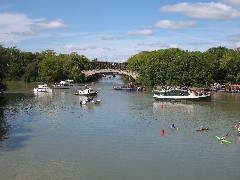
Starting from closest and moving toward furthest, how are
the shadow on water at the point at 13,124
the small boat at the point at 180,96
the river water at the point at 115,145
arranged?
1. the river water at the point at 115,145
2. the shadow on water at the point at 13,124
3. the small boat at the point at 180,96

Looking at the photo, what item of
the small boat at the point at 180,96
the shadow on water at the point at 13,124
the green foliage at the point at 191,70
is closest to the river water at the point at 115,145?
the shadow on water at the point at 13,124

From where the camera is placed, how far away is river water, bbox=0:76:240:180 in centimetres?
2709

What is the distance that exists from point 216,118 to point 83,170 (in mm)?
26806

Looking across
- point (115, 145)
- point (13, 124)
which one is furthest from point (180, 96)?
point (115, 145)

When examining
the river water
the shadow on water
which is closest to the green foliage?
the river water

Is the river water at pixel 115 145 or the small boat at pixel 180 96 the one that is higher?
the small boat at pixel 180 96

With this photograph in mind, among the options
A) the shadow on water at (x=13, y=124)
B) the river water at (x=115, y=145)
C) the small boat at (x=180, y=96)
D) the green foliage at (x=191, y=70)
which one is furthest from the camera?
the green foliage at (x=191, y=70)

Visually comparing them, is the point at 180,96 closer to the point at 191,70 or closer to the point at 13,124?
the point at 191,70

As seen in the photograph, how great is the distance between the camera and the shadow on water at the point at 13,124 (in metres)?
34.0

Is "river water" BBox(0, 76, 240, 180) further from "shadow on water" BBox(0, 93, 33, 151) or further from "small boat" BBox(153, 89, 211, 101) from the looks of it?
"small boat" BBox(153, 89, 211, 101)

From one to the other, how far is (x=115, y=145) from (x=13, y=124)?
14596 millimetres

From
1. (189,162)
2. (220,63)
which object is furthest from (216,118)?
(220,63)

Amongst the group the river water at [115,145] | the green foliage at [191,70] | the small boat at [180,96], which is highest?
the green foliage at [191,70]

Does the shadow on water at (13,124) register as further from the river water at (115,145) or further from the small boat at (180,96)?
the small boat at (180,96)
